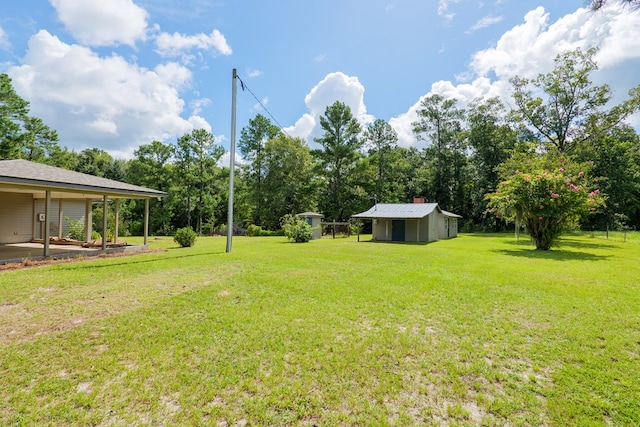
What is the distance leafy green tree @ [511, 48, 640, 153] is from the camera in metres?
22.8

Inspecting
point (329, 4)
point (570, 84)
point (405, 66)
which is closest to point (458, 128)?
point (570, 84)

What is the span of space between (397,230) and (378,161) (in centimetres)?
1435

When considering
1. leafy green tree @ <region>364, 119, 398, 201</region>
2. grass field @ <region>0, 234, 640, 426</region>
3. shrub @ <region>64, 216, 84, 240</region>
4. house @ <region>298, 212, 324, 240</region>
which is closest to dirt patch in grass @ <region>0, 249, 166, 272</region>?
grass field @ <region>0, 234, 640, 426</region>

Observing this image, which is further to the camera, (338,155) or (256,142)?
(256,142)

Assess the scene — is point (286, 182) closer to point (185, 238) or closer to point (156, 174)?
point (156, 174)

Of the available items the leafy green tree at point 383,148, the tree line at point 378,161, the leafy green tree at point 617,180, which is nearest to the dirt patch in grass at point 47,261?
the tree line at point 378,161

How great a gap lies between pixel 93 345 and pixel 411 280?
599 cm

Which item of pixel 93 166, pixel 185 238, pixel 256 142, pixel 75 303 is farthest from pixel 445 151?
pixel 93 166

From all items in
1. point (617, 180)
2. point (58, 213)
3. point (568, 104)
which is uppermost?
point (568, 104)

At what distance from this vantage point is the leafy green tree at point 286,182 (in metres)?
29.5

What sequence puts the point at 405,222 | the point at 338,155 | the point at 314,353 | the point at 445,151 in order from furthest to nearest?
the point at 445,151 < the point at 338,155 < the point at 405,222 < the point at 314,353

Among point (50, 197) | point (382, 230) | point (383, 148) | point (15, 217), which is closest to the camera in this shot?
point (50, 197)

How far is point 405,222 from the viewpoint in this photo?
20.3m

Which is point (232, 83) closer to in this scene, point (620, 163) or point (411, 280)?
point (411, 280)
